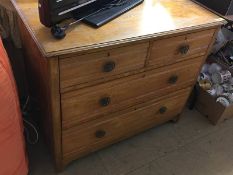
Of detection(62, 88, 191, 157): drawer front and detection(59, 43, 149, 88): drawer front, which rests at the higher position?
detection(59, 43, 149, 88): drawer front

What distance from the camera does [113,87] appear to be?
3.80ft

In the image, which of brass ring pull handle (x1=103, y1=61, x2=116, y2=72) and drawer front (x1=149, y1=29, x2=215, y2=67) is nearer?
brass ring pull handle (x1=103, y1=61, x2=116, y2=72)

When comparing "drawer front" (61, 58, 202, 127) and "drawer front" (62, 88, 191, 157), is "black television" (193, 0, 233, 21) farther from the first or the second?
"drawer front" (62, 88, 191, 157)

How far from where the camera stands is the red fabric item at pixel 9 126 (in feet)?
3.04

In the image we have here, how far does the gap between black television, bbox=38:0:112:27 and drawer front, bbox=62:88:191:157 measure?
0.49m

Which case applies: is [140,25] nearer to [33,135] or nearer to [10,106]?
[10,106]

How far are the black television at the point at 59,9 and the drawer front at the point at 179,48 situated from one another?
0.34 m

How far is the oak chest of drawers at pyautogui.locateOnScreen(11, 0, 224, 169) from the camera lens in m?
0.97

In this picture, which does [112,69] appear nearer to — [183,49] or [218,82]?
[183,49]

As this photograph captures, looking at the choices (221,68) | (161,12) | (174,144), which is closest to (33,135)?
(174,144)

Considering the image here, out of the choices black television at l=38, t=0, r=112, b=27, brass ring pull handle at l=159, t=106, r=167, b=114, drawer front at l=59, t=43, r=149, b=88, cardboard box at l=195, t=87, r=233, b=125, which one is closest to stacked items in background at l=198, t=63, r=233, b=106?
cardboard box at l=195, t=87, r=233, b=125

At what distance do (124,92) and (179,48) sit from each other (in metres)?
0.34

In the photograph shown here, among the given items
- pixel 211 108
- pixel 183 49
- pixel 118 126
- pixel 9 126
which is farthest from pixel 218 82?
pixel 9 126

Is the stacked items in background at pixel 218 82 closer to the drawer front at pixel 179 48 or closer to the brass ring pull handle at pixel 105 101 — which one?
the drawer front at pixel 179 48
